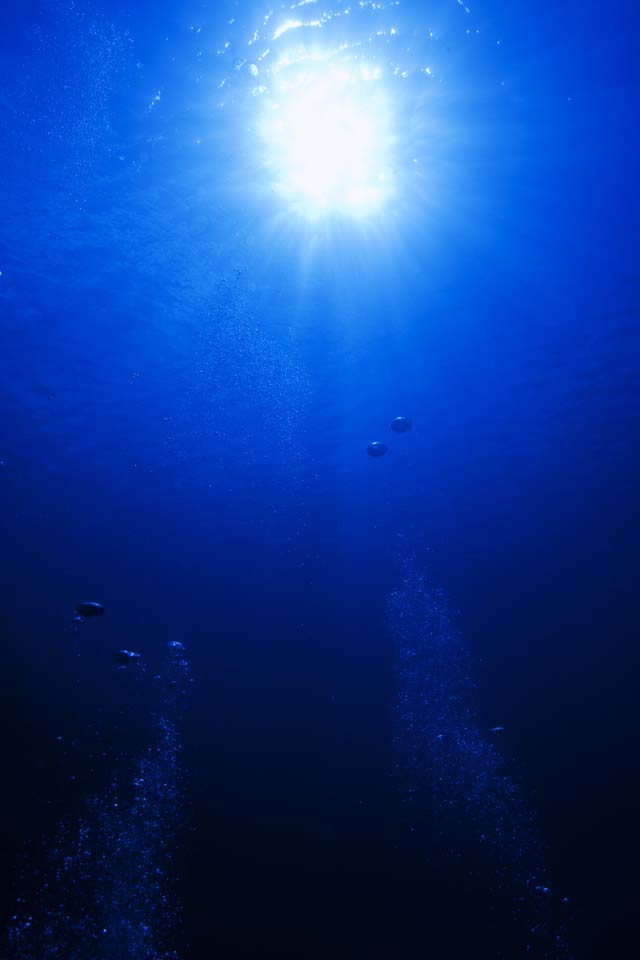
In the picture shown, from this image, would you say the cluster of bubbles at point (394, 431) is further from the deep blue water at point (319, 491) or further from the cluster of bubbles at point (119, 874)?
the cluster of bubbles at point (119, 874)

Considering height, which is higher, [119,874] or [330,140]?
[330,140]

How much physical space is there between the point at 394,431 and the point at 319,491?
9.69ft

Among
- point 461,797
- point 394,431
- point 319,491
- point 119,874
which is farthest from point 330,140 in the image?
point 461,797

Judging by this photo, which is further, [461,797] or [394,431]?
[461,797]

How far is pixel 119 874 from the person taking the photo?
11.1 meters

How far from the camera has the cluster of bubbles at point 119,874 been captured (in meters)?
10.2

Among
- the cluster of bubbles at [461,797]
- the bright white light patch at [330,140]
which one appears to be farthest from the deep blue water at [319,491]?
the bright white light patch at [330,140]

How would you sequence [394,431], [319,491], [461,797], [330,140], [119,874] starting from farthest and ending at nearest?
[319,491]
[461,797]
[394,431]
[119,874]
[330,140]

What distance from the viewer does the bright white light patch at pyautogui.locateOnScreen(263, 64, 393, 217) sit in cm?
639

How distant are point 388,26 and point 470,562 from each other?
577 inches

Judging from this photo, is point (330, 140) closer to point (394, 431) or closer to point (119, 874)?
point (394, 431)

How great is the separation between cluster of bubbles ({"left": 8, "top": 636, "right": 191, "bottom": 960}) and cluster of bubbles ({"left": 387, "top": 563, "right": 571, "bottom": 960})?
6857 millimetres

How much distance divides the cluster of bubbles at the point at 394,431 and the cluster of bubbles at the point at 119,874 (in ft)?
25.1

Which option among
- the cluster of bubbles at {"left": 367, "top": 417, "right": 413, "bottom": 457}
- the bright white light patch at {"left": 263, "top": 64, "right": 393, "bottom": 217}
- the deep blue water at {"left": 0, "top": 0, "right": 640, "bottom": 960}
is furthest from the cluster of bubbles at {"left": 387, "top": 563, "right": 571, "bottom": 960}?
the bright white light patch at {"left": 263, "top": 64, "right": 393, "bottom": 217}
